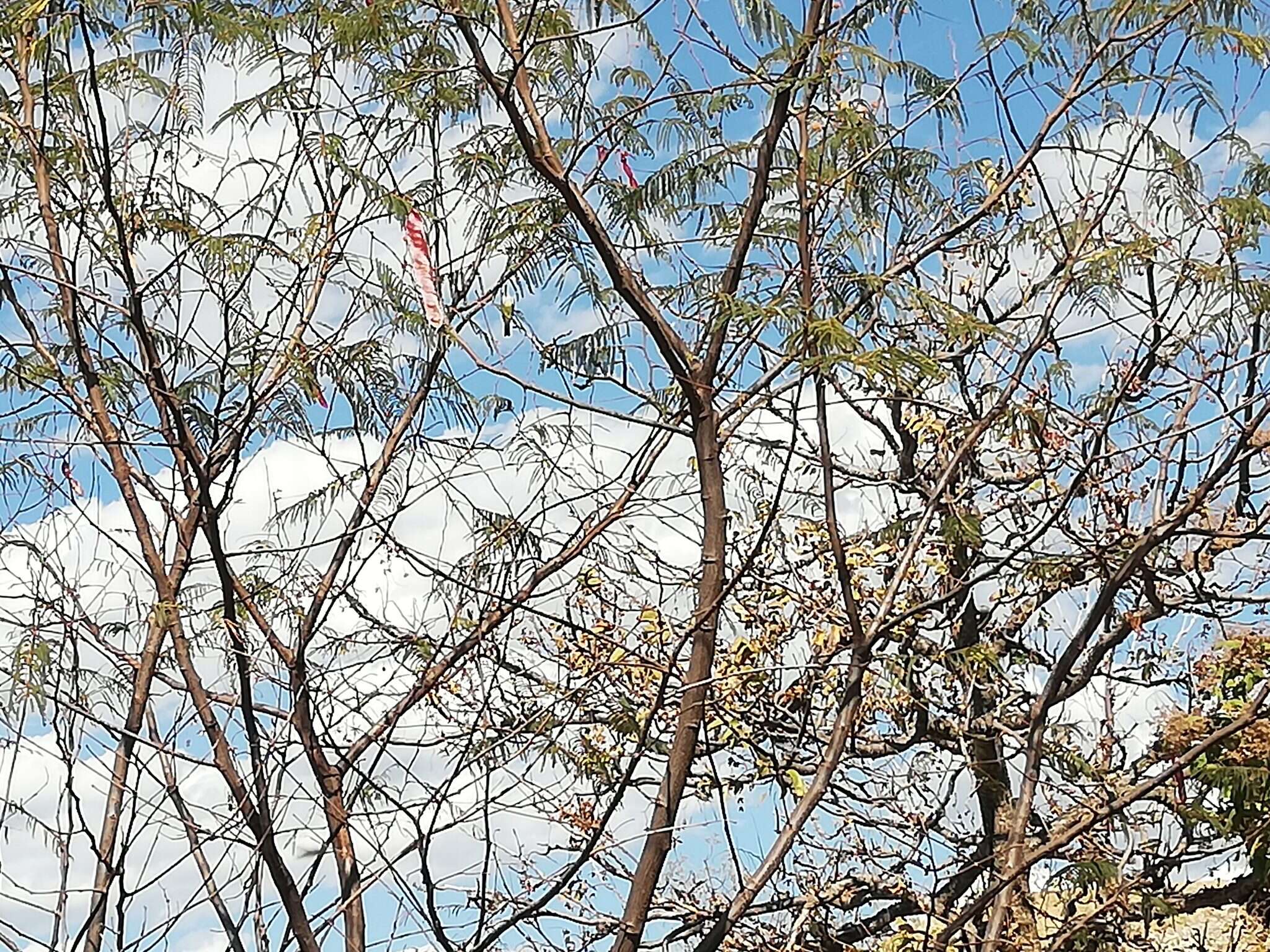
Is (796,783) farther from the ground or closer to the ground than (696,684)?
farther from the ground

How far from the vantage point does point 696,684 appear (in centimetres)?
180

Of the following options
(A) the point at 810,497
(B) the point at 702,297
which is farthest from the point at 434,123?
(A) the point at 810,497

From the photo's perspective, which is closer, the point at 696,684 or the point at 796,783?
the point at 696,684

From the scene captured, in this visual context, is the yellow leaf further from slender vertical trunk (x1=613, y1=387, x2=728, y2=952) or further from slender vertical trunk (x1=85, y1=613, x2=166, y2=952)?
slender vertical trunk (x1=85, y1=613, x2=166, y2=952)

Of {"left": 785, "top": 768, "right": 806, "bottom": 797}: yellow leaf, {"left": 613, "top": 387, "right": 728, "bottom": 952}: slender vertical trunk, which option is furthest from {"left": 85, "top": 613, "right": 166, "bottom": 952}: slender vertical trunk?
{"left": 785, "top": 768, "right": 806, "bottom": 797}: yellow leaf

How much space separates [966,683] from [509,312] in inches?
73.6

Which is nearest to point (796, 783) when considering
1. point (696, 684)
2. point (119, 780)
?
point (696, 684)

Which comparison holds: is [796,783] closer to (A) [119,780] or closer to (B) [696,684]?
(B) [696,684]

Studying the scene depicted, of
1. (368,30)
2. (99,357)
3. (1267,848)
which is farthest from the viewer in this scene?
(1267,848)

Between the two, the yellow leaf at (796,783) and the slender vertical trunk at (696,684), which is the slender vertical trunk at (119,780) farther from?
the yellow leaf at (796,783)

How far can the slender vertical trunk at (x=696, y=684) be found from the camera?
1.80 m

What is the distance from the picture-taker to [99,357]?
2.24 m

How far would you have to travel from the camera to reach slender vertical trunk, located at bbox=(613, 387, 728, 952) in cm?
180

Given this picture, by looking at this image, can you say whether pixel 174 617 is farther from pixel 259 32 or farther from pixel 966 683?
pixel 966 683
